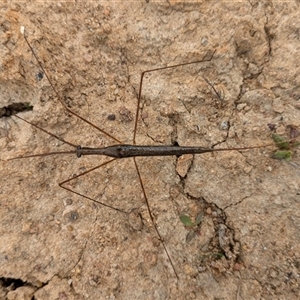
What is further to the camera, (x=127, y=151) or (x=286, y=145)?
(x=127, y=151)

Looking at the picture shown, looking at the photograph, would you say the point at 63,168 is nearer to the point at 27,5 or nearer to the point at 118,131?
the point at 118,131

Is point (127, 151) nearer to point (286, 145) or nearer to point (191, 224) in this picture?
point (191, 224)

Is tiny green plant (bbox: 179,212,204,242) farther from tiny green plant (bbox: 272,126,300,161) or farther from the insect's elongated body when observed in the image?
tiny green plant (bbox: 272,126,300,161)

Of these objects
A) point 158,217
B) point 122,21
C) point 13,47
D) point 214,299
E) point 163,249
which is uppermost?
point 122,21

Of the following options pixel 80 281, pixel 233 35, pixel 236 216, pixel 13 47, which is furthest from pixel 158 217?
pixel 13 47

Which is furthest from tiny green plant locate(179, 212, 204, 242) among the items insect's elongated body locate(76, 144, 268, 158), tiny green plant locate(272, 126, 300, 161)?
tiny green plant locate(272, 126, 300, 161)

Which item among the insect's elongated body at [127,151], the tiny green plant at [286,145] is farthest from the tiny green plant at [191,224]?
the tiny green plant at [286,145]

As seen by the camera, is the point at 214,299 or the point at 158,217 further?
the point at 158,217

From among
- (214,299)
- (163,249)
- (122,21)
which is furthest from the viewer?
(122,21)

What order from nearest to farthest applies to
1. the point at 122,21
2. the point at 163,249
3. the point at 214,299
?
the point at 214,299 → the point at 163,249 → the point at 122,21

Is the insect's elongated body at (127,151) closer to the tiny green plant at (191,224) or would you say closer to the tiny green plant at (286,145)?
the tiny green plant at (191,224)

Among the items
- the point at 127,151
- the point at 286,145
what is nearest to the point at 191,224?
the point at 127,151
